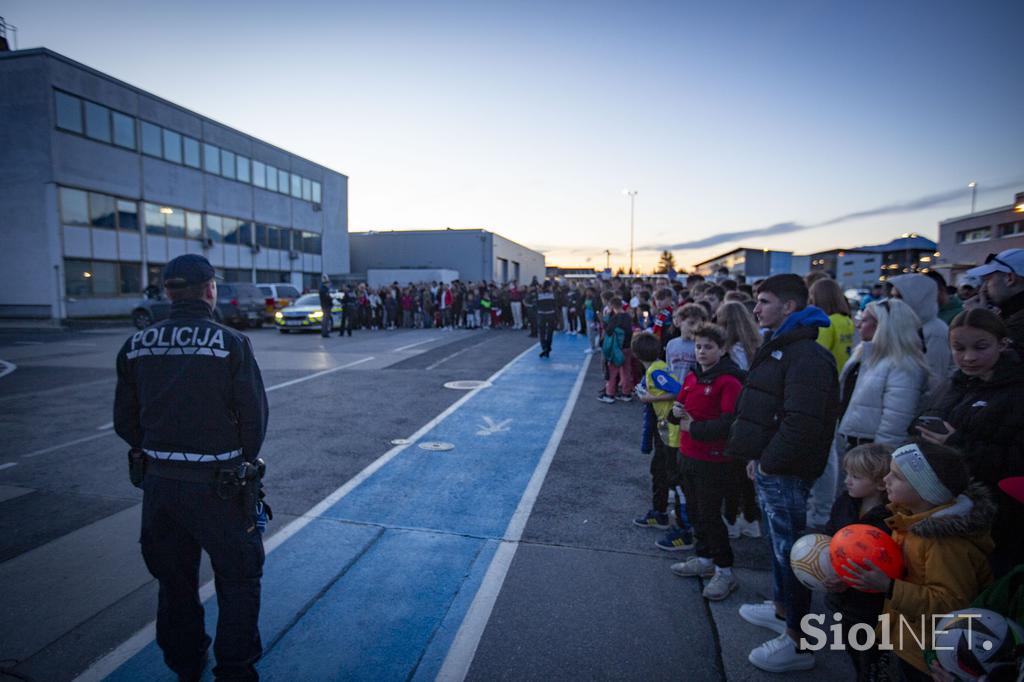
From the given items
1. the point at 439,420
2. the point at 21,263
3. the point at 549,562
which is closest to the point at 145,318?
the point at 21,263

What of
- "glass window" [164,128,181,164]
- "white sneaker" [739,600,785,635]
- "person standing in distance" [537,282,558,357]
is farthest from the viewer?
"glass window" [164,128,181,164]

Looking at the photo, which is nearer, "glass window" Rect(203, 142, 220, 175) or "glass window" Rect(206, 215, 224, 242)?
"glass window" Rect(203, 142, 220, 175)

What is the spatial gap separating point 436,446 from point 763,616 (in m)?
4.37

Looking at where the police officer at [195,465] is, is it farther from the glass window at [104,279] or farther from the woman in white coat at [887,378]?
the glass window at [104,279]

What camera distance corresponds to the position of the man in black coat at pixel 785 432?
2885mm

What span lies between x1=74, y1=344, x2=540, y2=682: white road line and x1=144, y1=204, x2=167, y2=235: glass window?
2911 centimetres

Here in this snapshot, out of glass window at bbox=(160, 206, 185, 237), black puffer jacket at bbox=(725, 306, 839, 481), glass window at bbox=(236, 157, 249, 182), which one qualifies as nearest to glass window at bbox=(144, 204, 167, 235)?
glass window at bbox=(160, 206, 185, 237)

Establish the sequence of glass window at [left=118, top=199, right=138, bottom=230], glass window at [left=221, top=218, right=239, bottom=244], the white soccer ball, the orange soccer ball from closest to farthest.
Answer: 1. the orange soccer ball
2. the white soccer ball
3. glass window at [left=118, top=199, right=138, bottom=230]
4. glass window at [left=221, top=218, right=239, bottom=244]

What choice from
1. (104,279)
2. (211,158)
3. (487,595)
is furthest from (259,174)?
(487,595)

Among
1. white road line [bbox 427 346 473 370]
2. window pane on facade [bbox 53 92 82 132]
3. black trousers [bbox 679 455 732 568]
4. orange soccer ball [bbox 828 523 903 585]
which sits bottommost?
white road line [bbox 427 346 473 370]

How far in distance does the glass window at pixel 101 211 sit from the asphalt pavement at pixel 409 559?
23.3m

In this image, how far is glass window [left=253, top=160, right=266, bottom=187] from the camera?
125 ft

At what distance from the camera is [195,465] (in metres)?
2.60

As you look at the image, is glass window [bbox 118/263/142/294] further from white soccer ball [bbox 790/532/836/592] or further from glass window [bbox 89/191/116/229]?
white soccer ball [bbox 790/532/836/592]
